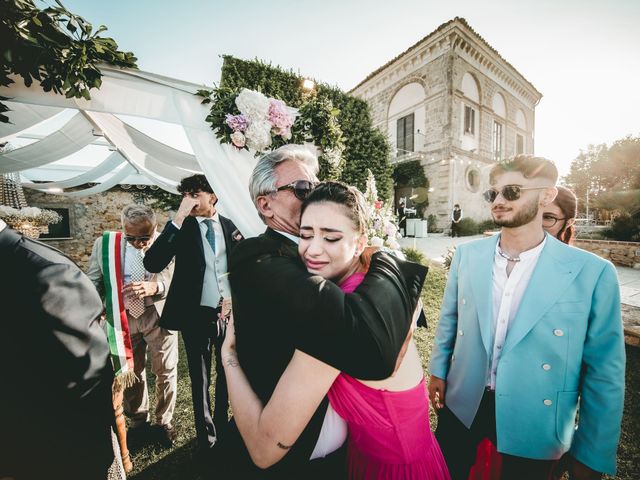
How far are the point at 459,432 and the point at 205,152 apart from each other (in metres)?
3.59

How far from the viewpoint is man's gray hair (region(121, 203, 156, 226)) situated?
2.77 m

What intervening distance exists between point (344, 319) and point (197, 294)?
85.5 inches

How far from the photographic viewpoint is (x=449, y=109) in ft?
54.0

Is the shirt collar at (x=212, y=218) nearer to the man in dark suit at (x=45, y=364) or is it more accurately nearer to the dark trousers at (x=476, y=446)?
the man in dark suit at (x=45, y=364)

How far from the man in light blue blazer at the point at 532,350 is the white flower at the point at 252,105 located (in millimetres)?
2408

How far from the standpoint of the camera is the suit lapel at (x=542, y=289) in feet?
5.09

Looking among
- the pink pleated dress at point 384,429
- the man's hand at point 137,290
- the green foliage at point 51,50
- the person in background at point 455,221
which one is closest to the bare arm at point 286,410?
the pink pleated dress at point 384,429

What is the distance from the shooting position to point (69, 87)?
228 cm

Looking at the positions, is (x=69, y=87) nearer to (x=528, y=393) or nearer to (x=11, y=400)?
(x=11, y=400)

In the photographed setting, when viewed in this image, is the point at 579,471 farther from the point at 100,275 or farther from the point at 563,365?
the point at 100,275

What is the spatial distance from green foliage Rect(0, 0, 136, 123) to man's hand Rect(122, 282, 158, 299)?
1.78m

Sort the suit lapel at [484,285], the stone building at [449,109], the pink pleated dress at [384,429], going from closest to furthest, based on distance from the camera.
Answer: the pink pleated dress at [384,429]
the suit lapel at [484,285]
the stone building at [449,109]

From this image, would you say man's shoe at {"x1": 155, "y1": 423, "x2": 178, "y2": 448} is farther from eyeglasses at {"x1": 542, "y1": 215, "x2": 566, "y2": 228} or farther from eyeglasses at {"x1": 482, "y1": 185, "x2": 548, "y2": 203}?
eyeglasses at {"x1": 542, "y1": 215, "x2": 566, "y2": 228}

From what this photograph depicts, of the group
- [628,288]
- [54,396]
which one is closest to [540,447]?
[54,396]
